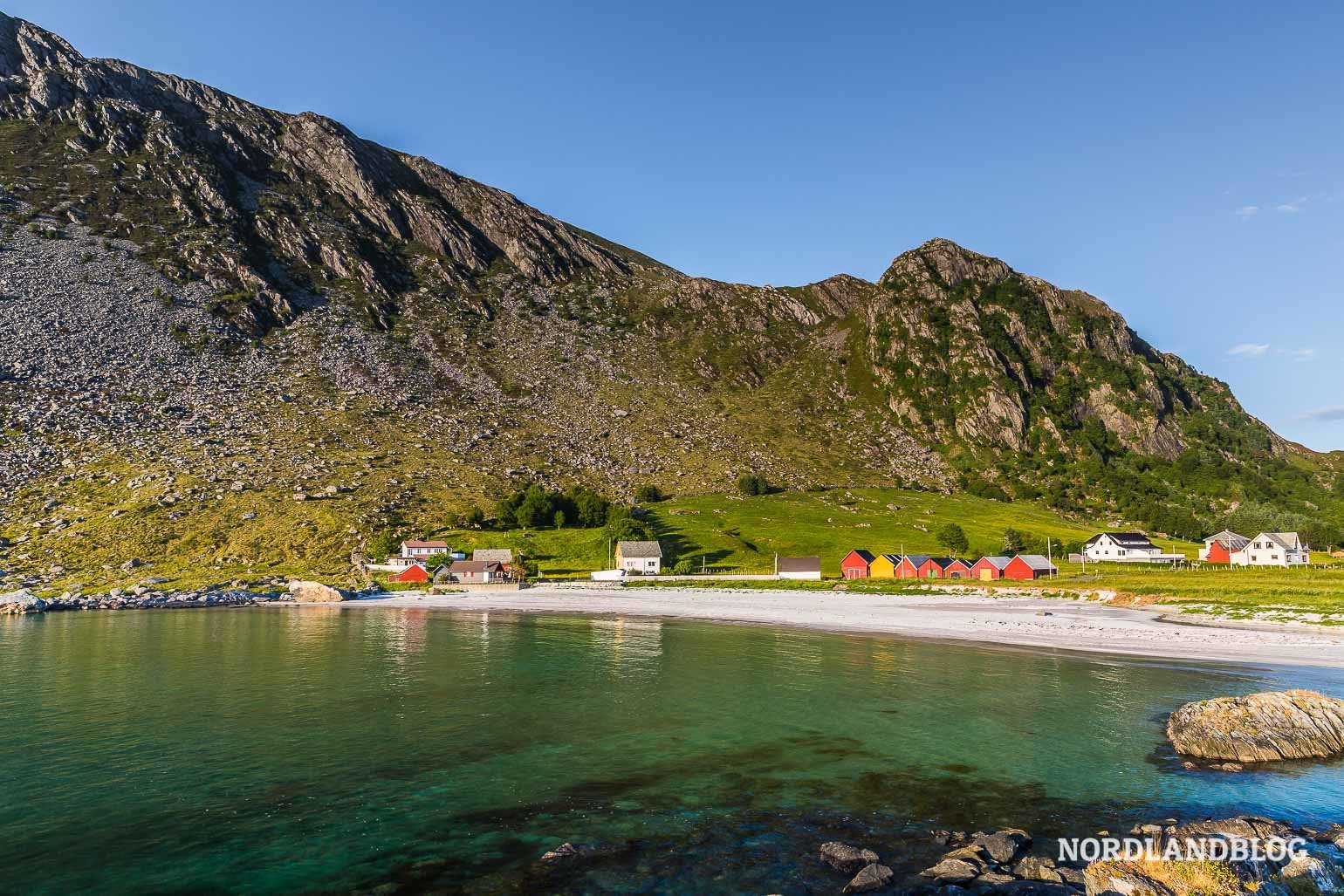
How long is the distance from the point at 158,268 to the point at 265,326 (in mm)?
30518

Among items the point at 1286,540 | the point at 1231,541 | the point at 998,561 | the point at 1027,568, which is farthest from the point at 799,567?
the point at 1286,540

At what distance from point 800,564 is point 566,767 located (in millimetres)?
98627

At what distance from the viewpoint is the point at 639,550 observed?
11938 centimetres

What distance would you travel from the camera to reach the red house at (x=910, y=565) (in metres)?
117

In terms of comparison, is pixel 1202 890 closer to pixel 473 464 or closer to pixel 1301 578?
pixel 1301 578

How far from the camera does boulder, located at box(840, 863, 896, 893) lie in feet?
48.8

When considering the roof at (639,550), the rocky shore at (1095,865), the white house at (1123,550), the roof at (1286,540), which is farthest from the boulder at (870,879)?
the roof at (1286,540)

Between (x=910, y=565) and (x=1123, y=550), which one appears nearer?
(x=910, y=565)

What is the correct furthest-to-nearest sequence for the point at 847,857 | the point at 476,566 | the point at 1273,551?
the point at 1273,551, the point at 476,566, the point at 847,857

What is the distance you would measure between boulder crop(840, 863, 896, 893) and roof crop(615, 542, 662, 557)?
104 meters

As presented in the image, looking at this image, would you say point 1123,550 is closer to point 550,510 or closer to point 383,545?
point 550,510

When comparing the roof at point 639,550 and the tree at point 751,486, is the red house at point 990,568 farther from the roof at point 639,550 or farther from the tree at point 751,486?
the tree at point 751,486

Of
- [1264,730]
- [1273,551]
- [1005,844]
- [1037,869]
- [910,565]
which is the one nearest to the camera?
[1037,869]

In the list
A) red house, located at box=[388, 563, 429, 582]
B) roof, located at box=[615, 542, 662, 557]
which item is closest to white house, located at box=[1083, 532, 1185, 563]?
roof, located at box=[615, 542, 662, 557]
